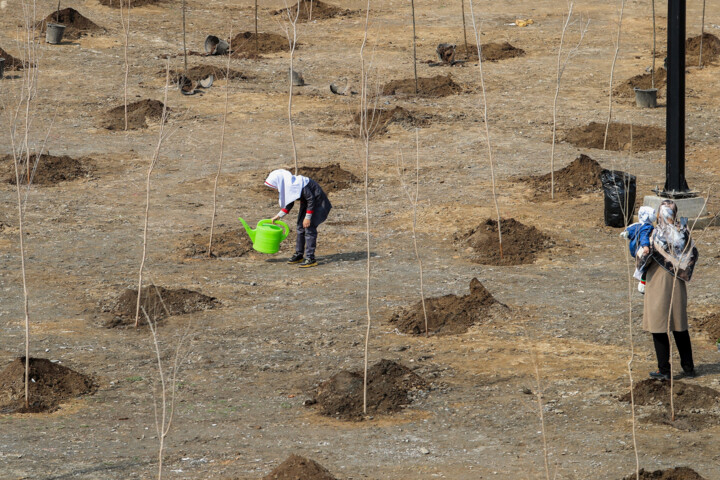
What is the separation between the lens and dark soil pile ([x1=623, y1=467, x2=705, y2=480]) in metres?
6.71

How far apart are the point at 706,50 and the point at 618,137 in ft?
23.0

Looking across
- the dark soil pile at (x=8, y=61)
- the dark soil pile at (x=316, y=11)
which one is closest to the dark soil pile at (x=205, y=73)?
the dark soil pile at (x=8, y=61)

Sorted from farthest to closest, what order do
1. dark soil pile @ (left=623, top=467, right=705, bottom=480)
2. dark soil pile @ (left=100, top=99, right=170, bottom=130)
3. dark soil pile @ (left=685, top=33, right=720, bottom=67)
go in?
1. dark soil pile @ (left=685, top=33, right=720, bottom=67)
2. dark soil pile @ (left=100, top=99, right=170, bottom=130)
3. dark soil pile @ (left=623, top=467, right=705, bottom=480)

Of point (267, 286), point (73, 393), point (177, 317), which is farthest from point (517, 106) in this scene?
point (73, 393)

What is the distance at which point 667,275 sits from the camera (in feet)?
27.9

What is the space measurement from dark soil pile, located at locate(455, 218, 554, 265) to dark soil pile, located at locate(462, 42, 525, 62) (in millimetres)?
11654

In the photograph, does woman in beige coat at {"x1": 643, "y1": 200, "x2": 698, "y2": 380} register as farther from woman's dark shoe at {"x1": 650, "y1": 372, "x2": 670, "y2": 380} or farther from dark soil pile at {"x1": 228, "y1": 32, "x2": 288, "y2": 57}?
dark soil pile at {"x1": 228, "y1": 32, "x2": 288, "y2": 57}

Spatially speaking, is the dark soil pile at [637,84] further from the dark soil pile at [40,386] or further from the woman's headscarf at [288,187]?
the dark soil pile at [40,386]

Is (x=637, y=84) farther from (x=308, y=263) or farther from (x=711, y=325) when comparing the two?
(x=711, y=325)

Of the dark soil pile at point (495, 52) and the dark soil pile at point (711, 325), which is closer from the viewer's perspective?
the dark soil pile at point (711, 325)

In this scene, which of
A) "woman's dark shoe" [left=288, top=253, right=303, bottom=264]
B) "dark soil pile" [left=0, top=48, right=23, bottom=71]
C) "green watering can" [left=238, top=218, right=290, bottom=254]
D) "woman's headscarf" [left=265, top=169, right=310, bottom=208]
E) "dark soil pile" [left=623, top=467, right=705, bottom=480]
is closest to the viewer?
"dark soil pile" [left=623, top=467, right=705, bottom=480]

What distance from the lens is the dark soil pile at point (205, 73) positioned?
911 inches

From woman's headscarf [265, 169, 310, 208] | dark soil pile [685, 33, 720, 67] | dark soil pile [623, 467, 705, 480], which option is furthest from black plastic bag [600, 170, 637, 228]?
dark soil pile [685, 33, 720, 67]

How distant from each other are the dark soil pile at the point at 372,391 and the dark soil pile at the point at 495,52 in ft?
54.6
